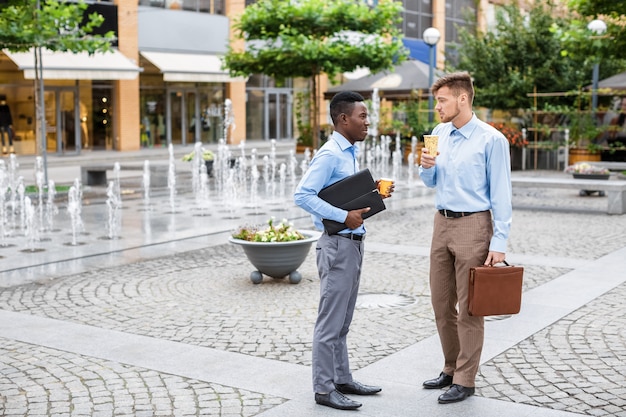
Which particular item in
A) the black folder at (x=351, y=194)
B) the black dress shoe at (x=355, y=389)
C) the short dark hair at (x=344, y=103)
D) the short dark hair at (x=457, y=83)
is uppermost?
the short dark hair at (x=457, y=83)

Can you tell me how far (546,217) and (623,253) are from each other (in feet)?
13.1

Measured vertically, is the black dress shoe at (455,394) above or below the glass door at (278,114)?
below

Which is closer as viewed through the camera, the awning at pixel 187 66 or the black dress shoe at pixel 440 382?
the black dress shoe at pixel 440 382

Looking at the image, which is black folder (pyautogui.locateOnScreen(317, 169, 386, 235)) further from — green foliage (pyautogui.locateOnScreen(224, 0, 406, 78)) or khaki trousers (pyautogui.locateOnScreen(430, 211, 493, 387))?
green foliage (pyautogui.locateOnScreen(224, 0, 406, 78))

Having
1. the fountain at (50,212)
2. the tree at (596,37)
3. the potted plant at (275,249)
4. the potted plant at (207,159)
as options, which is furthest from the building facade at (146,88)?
the potted plant at (275,249)

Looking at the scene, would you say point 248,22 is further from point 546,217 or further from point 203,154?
point 546,217

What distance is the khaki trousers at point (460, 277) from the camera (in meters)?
5.16

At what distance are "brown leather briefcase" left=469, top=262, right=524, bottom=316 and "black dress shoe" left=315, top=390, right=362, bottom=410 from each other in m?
0.88

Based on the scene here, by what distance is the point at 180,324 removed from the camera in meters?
7.42

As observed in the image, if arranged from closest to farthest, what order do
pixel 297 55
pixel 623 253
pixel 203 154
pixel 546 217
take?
pixel 623 253
pixel 546 217
pixel 297 55
pixel 203 154

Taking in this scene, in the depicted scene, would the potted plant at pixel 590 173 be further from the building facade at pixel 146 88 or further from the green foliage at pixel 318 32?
the building facade at pixel 146 88

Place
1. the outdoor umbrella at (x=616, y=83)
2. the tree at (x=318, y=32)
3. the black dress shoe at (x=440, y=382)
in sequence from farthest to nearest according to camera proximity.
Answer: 1. the outdoor umbrella at (x=616, y=83)
2. the tree at (x=318, y=32)
3. the black dress shoe at (x=440, y=382)

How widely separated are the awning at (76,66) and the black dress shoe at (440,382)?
24.7 meters

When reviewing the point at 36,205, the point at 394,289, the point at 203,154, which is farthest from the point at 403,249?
the point at 203,154
